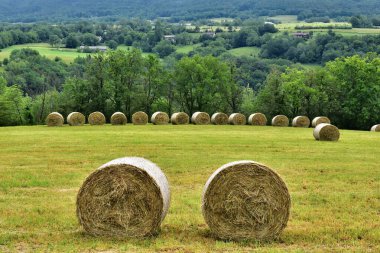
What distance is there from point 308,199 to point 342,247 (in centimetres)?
491

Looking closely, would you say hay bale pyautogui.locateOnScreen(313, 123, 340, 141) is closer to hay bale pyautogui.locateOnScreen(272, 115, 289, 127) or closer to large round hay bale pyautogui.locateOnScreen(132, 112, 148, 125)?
hay bale pyautogui.locateOnScreen(272, 115, 289, 127)

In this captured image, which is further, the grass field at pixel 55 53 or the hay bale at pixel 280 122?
the grass field at pixel 55 53

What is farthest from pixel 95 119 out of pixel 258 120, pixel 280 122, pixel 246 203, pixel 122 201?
pixel 246 203

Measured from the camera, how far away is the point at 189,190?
59.5 ft

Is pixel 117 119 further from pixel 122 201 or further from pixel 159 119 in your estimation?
pixel 122 201

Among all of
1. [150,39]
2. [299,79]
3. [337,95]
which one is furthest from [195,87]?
[150,39]

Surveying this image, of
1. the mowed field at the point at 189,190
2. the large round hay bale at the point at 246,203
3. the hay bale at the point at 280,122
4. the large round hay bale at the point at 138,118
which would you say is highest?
the large round hay bale at the point at 246,203

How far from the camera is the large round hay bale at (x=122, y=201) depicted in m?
12.7

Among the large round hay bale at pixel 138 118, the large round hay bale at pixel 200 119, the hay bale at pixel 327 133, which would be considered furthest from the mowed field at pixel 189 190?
the large round hay bale at pixel 200 119

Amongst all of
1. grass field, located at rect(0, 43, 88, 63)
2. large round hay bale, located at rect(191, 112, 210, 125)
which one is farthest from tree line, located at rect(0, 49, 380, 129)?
grass field, located at rect(0, 43, 88, 63)

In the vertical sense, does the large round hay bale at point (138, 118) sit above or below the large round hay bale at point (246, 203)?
below

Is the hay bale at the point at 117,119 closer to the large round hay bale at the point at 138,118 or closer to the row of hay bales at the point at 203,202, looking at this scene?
the large round hay bale at the point at 138,118

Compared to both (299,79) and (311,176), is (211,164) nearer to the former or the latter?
(311,176)

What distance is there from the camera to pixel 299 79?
6644cm
